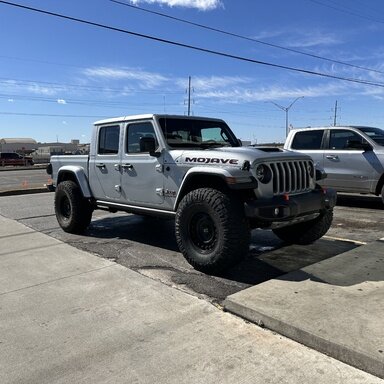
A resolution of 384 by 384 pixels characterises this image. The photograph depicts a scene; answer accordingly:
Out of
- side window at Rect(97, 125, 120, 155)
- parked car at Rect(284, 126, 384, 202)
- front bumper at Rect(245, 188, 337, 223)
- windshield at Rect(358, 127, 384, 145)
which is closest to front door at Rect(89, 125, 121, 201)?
side window at Rect(97, 125, 120, 155)

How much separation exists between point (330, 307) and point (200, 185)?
2.17 metres

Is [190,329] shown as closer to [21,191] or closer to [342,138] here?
[342,138]

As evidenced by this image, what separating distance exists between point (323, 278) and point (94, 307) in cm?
240

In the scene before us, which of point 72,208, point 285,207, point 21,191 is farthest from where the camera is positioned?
point 21,191

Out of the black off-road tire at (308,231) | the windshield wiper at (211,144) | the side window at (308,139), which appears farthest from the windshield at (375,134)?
the windshield wiper at (211,144)

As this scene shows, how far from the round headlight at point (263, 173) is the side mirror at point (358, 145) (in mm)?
5737

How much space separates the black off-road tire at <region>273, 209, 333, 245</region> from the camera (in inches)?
238

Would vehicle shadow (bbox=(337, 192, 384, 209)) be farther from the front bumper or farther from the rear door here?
the front bumper

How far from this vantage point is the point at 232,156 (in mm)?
5082

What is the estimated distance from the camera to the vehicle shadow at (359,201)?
10.9m

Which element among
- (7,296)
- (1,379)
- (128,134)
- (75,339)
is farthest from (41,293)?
(128,134)

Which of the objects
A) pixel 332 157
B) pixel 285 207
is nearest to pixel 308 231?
pixel 285 207

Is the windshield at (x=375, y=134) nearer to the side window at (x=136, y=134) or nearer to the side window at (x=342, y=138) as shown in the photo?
the side window at (x=342, y=138)

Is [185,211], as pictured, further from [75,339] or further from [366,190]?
[366,190]
